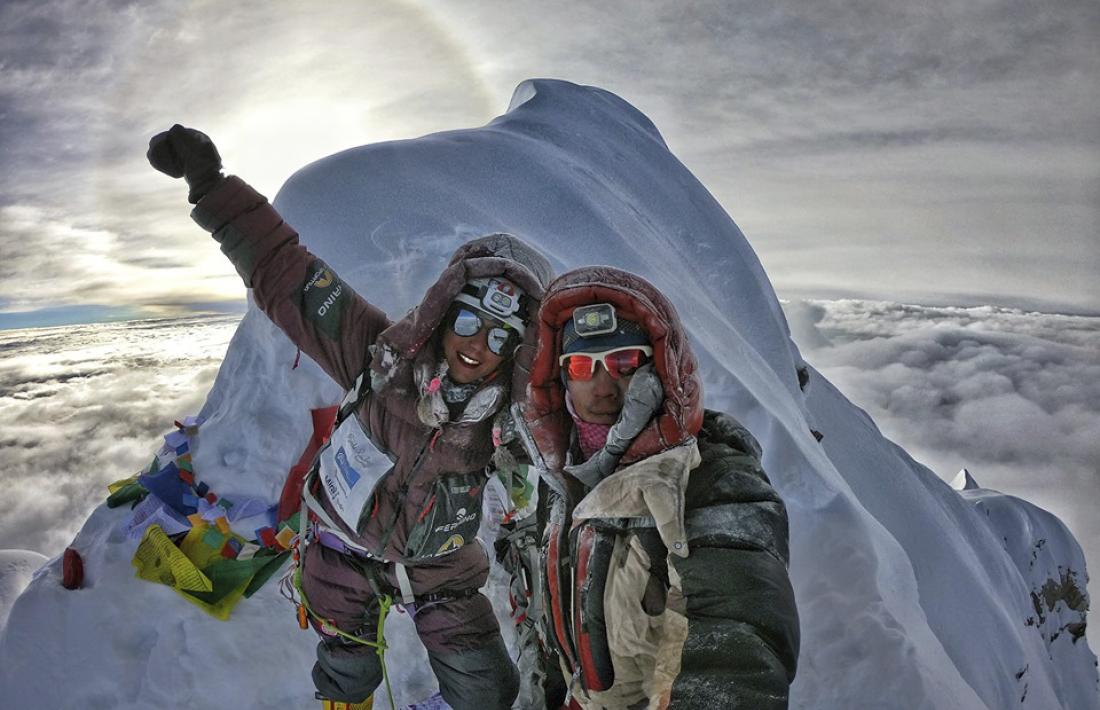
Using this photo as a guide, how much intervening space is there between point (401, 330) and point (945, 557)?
9.62 metres

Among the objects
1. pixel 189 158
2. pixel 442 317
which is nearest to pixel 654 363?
pixel 442 317

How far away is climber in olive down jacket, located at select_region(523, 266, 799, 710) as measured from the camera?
1278 millimetres

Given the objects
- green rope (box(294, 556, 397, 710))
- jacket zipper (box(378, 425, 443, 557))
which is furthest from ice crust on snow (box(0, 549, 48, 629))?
jacket zipper (box(378, 425, 443, 557))

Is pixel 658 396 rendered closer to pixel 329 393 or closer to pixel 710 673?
pixel 710 673

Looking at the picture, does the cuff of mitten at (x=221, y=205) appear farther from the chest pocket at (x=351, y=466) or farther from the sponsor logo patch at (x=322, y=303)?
the chest pocket at (x=351, y=466)

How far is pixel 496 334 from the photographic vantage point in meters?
2.32

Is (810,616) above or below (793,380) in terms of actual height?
below

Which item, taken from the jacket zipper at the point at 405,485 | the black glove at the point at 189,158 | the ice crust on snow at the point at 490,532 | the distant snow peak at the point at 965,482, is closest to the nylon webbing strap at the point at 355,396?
the jacket zipper at the point at 405,485

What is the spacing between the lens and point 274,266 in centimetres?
256

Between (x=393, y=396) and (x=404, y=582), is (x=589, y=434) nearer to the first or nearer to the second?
(x=393, y=396)

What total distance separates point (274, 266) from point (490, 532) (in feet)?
8.07

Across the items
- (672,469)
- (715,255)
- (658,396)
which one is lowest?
(672,469)

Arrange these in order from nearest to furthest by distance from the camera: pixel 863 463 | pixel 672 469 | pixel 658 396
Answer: pixel 672 469 < pixel 658 396 < pixel 863 463

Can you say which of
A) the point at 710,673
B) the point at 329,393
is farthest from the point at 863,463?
the point at 710,673
